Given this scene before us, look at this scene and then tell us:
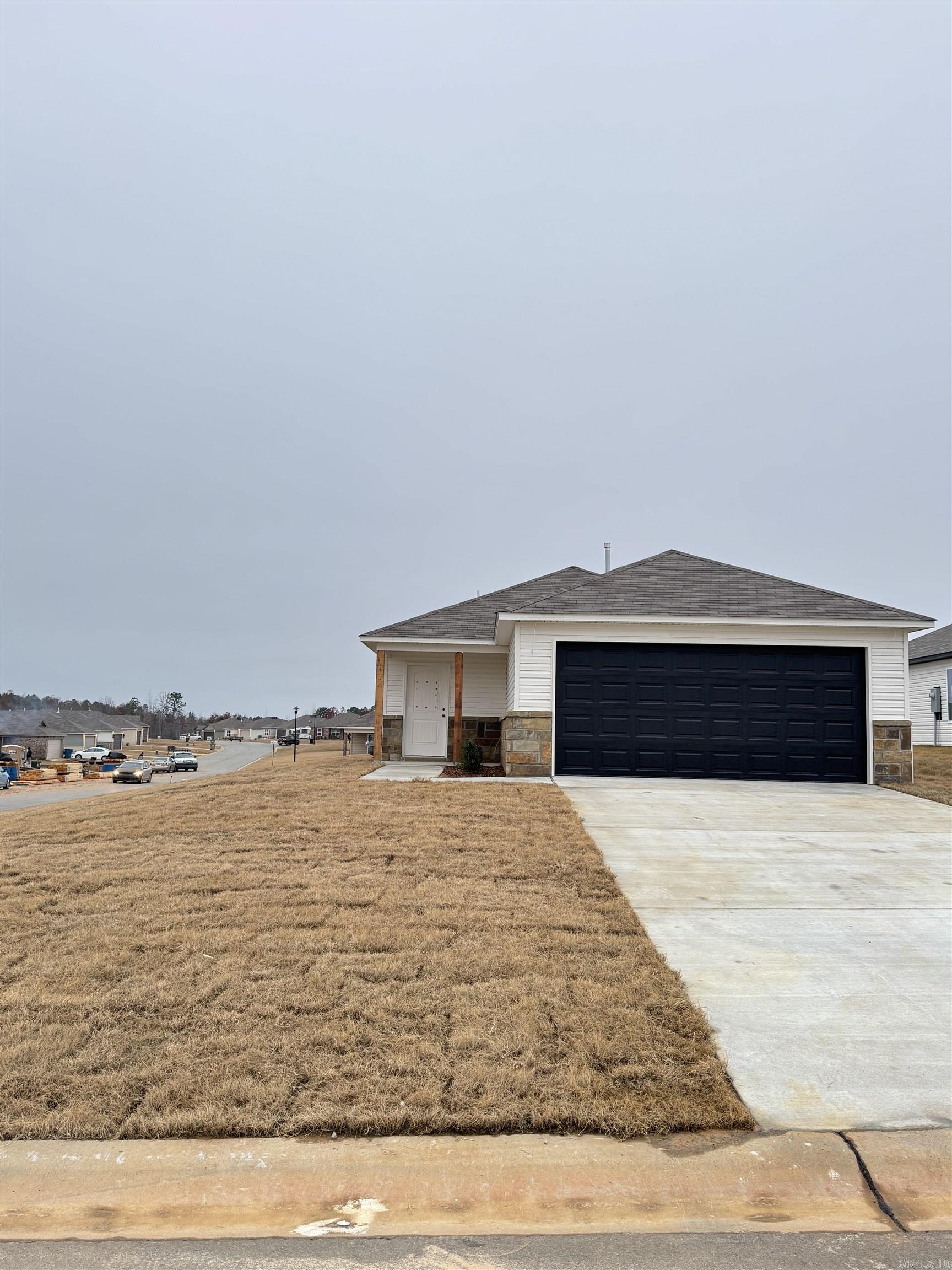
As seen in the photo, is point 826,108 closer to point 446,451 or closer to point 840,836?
point 840,836

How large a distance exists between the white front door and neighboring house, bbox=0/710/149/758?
6567 centimetres

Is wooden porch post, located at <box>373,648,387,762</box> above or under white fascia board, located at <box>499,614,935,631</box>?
under

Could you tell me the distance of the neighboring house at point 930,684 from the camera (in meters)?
24.4

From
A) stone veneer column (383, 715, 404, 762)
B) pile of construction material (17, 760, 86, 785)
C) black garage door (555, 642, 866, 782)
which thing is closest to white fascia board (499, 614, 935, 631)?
black garage door (555, 642, 866, 782)

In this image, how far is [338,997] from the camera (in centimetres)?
426

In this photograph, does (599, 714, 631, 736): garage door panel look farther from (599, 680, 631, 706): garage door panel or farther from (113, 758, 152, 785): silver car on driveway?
(113, 758, 152, 785): silver car on driveway

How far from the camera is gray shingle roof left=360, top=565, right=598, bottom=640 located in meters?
17.6

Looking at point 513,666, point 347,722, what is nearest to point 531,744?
point 513,666

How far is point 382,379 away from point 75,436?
17670 millimetres

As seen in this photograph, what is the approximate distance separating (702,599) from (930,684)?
54.5 feet

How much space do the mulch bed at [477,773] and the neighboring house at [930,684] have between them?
15.4m

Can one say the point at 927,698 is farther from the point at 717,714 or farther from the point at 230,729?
the point at 230,729

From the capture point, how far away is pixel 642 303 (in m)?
25.6

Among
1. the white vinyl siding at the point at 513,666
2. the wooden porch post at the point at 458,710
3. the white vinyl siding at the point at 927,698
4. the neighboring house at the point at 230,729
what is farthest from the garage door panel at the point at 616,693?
the neighboring house at the point at 230,729
